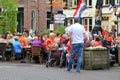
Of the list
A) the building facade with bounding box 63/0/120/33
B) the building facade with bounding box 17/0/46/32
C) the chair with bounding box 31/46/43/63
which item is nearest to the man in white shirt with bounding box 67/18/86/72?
the chair with bounding box 31/46/43/63

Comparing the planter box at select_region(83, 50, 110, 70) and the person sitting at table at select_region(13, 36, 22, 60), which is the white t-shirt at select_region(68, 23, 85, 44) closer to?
the planter box at select_region(83, 50, 110, 70)

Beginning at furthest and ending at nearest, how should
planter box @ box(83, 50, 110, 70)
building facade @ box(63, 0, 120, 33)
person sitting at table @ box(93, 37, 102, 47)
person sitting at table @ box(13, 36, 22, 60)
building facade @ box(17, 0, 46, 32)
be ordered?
building facade @ box(17, 0, 46, 32) < building facade @ box(63, 0, 120, 33) < person sitting at table @ box(13, 36, 22, 60) < person sitting at table @ box(93, 37, 102, 47) < planter box @ box(83, 50, 110, 70)

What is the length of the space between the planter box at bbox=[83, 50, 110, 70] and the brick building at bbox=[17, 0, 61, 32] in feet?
139

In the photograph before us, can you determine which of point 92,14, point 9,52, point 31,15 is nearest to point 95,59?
point 9,52

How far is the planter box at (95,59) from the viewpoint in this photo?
17.6 m

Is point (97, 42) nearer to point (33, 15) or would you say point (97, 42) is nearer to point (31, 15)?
point (31, 15)

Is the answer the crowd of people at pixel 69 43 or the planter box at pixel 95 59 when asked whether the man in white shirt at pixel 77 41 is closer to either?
the crowd of people at pixel 69 43

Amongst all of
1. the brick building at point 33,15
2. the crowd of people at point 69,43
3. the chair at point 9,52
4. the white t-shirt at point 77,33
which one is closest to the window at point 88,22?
the brick building at point 33,15

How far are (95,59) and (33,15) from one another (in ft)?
146

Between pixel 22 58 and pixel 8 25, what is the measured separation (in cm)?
2874

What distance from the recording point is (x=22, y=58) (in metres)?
22.6

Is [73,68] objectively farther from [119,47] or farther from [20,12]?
[20,12]

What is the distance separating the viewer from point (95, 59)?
1770 centimetres

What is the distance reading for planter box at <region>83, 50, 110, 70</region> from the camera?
17.6m
